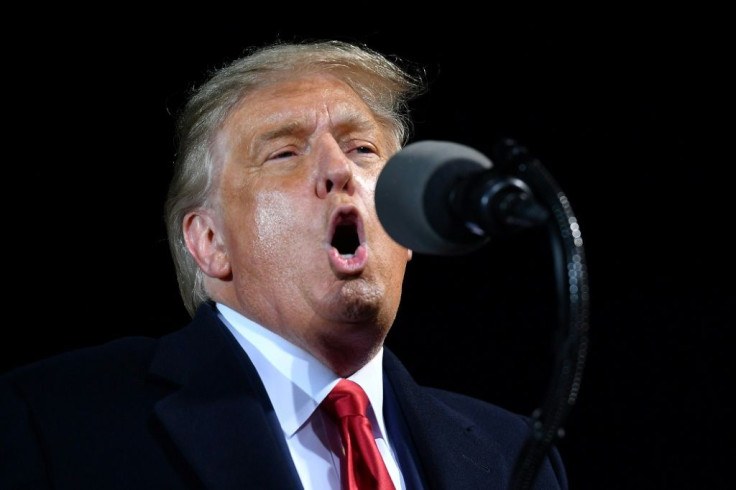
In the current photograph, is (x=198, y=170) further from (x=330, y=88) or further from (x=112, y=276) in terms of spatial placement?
(x=112, y=276)

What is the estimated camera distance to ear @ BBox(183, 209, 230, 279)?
2.26 meters

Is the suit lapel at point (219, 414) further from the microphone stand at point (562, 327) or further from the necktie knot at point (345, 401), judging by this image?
the microphone stand at point (562, 327)

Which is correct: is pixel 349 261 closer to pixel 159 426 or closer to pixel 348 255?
pixel 348 255

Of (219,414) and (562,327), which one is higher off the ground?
(562,327)

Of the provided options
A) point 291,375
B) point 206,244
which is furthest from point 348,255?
point 206,244

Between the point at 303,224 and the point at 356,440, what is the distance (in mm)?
448

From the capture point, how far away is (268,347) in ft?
7.09

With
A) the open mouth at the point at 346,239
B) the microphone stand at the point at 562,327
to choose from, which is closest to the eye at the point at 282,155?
the open mouth at the point at 346,239

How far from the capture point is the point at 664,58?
309cm

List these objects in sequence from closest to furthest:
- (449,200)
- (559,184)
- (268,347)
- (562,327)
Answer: (562,327) → (449,200) → (268,347) → (559,184)

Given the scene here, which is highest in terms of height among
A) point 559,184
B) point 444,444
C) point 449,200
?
point 559,184

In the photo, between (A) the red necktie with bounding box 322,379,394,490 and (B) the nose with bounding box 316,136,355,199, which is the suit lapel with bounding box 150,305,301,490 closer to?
(A) the red necktie with bounding box 322,379,394,490

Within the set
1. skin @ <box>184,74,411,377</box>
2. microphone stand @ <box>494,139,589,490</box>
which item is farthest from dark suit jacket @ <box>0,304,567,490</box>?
microphone stand @ <box>494,139,589,490</box>

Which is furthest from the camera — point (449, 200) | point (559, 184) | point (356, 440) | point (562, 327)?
point (559, 184)
